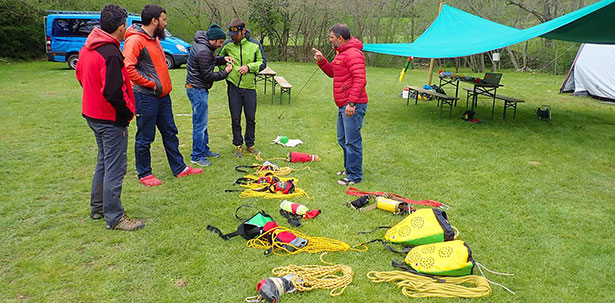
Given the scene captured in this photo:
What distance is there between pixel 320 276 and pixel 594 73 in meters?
9.84

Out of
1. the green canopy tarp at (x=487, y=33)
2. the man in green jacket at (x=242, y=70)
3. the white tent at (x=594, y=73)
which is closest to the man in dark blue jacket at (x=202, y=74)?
the man in green jacket at (x=242, y=70)

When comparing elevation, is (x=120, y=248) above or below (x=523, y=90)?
below

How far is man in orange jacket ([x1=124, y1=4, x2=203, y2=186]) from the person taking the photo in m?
3.43

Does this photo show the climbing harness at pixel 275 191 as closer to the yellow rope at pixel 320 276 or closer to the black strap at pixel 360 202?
the black strap at pixel 360 202

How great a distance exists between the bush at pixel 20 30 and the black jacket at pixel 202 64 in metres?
12.4

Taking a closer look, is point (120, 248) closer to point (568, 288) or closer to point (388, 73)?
point (568, 288)

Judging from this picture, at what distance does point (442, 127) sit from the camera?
21.5ft

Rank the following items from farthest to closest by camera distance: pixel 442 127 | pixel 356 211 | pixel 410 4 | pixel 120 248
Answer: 1. pixel 410 4
2. pixel 442 127
3. pixel 356 211
4. pixel 120 248

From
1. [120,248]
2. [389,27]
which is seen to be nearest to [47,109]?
[120,248]

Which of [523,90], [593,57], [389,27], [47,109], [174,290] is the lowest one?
[174,290]

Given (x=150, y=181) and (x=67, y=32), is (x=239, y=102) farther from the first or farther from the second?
(x=67, y=32)

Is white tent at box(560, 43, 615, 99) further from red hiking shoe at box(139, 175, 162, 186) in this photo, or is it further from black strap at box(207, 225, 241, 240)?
red hiking shoe at box(139, 175, 162, 186)

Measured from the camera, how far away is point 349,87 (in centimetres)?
384

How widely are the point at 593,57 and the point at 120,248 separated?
35.1 ft
